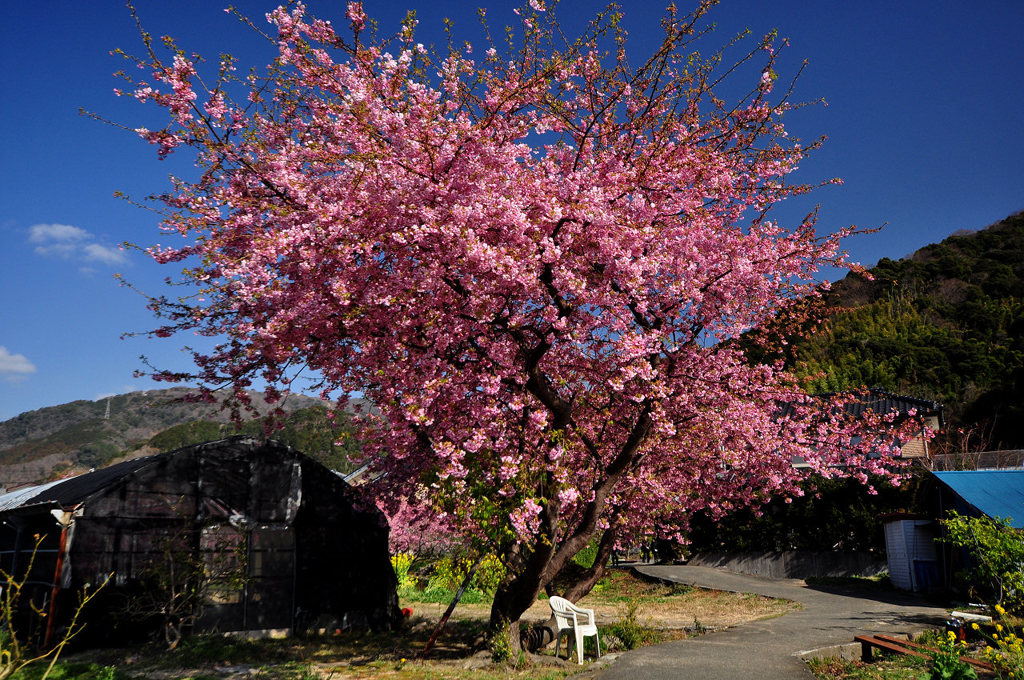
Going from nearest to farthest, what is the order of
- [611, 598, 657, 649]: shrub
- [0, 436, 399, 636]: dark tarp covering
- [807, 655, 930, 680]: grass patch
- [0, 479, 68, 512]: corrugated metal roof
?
1. [807, 655, 930, 680]: grass patch
2. [611, 598, 657, 649]: shrub
3. [0, 436, 399, 636]: dark tarp covering
4. [0, 479, 68, 512]: corrugated metal roof

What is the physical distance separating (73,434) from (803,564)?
185252 mm

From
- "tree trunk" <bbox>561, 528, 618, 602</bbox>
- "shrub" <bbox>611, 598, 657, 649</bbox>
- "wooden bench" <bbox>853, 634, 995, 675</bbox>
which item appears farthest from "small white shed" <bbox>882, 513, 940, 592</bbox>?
"tree trunk" <bbox>561, 528, 618, 602</bbox>

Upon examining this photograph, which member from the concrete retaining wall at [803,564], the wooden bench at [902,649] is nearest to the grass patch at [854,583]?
the concrete retaining wall at [803,564]

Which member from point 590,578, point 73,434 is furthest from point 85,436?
point 590,578

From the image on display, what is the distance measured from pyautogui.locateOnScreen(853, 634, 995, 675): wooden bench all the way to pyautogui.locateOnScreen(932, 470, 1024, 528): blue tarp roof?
24.5 ft

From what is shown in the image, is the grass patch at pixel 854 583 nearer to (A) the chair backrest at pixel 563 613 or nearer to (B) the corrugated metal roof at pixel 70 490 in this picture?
(A) the chair backrest at pixel 563 613

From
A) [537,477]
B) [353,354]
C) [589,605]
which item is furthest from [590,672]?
[589,605]

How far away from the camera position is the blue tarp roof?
14758 mm

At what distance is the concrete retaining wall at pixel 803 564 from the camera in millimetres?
21891

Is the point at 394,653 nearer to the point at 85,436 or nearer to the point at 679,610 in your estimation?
the point at 679,610

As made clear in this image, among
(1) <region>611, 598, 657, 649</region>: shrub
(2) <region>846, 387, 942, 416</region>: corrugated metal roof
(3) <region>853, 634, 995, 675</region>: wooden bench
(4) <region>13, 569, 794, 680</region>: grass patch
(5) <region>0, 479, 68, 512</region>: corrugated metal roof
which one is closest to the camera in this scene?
(3) <region>853, 634, 995, 675</region>: wooden bench

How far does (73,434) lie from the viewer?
161m

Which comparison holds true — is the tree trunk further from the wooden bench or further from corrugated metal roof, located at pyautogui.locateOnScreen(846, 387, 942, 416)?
corrugated metal roof, located at pyautogui.locateOnScreen(846, 387, 942, 416)

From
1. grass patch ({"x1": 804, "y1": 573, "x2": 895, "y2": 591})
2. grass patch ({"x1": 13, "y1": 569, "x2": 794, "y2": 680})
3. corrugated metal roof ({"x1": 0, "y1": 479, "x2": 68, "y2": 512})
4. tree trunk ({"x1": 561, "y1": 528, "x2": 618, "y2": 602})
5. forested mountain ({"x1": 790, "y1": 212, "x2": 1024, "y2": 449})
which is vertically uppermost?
forested mountain ({"x1": 790, "y1": 212, "x2": 1024, "y2": 449})
